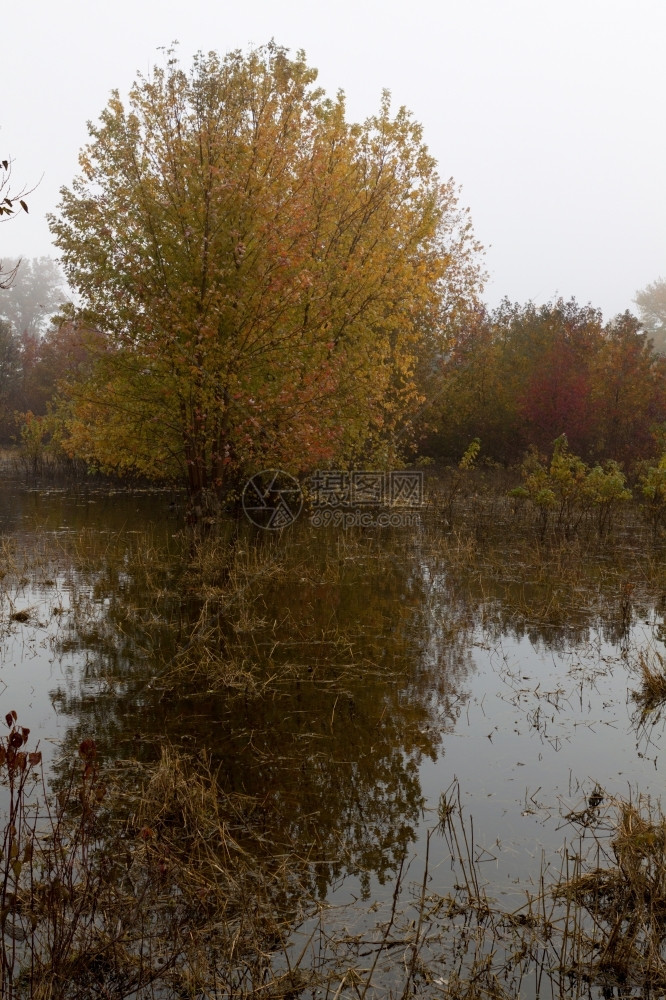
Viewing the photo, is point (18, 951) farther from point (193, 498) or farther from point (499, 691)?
point (193, 498)

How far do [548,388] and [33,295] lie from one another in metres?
92.1

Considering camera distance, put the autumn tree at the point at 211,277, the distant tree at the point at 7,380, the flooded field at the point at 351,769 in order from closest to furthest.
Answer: the flooded field at the point at 351,769
the autumn tree at the point at 211,277
the distant tree at the point at 7,380

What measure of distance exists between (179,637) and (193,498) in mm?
5360

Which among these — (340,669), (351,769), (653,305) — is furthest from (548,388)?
(653,305)

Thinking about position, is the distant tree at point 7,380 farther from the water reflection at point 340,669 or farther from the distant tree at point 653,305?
the distant tree at point 653,305

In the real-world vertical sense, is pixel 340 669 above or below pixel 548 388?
below

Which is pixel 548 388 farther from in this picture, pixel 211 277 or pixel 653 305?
pixel 653 305

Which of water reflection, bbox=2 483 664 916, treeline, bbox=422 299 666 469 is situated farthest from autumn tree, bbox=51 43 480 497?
treeline, bbox=422 299 666 469

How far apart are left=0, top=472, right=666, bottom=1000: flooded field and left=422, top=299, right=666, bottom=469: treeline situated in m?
14.3

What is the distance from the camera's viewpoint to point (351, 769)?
21.0 feet

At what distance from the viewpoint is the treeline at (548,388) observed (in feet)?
90.1

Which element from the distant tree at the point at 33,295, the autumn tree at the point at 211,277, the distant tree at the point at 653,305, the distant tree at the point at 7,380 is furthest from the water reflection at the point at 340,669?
the distant tree at the point at 33,295

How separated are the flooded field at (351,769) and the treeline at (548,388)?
14.3 metres

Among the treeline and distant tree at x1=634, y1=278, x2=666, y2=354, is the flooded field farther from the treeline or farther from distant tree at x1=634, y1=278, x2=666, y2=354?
distant tree at x1=634, y1=278, x2=666, y2=354
